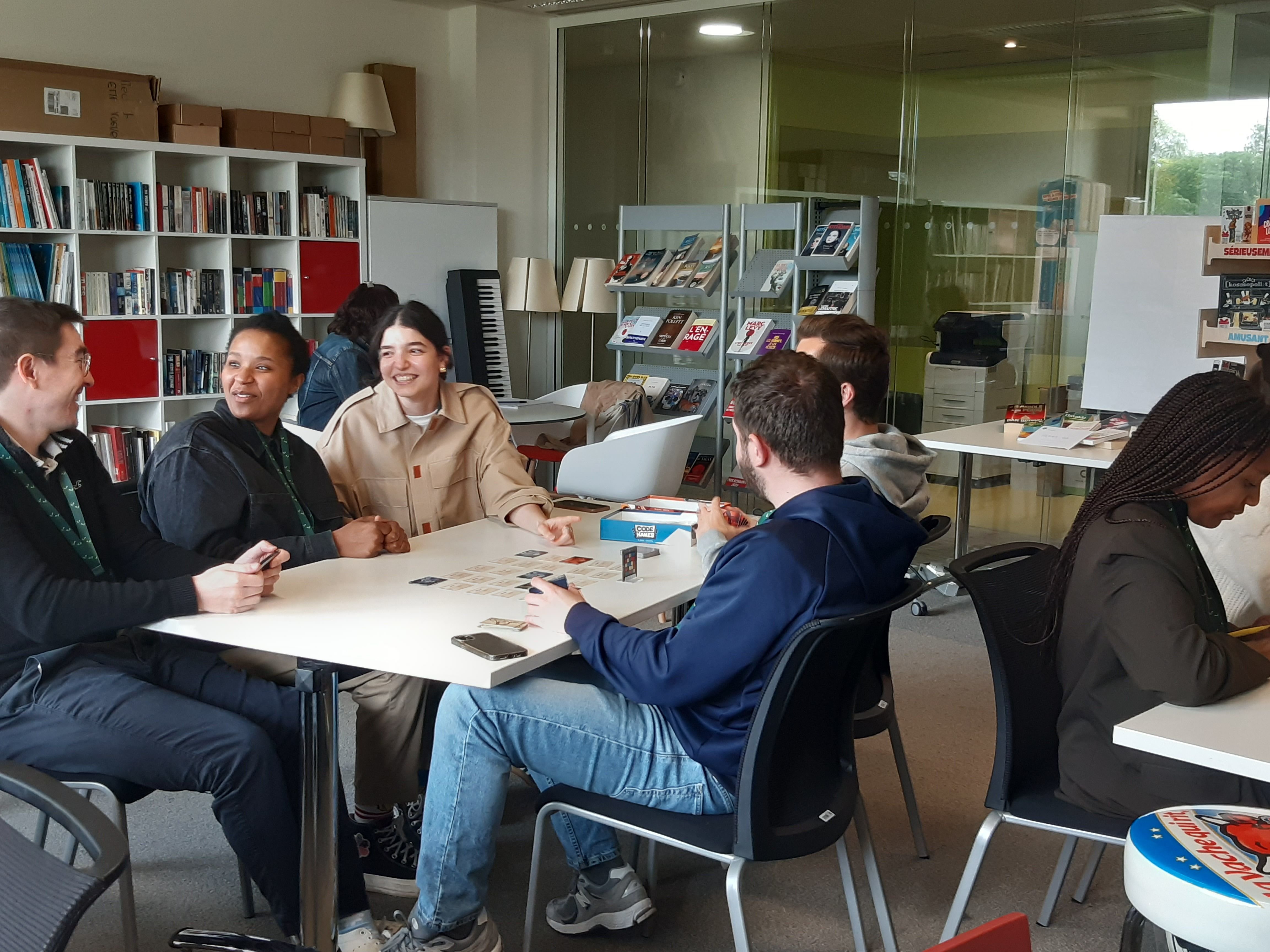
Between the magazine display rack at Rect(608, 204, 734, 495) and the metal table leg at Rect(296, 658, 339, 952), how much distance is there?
14.4 ft

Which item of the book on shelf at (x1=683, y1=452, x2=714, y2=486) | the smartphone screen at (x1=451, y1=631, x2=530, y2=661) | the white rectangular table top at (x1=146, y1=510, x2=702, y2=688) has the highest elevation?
the smartphone screen at (x1=451, y1=631, x2=530, y2=661)

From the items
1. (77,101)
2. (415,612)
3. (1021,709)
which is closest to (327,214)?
(77,101)

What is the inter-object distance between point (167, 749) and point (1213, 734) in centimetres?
179

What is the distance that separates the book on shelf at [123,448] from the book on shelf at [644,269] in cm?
280

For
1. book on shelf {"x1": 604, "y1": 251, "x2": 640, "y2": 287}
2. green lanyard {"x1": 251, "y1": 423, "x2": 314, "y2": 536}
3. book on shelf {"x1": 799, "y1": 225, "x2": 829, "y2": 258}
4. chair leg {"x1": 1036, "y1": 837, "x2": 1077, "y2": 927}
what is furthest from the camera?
book on shelf {"x1": 604, "y1": 251, "x2": 640, "y2": 287}

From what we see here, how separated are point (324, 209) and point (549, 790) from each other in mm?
5300

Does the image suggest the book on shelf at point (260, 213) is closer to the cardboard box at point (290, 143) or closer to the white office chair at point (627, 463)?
the cardboard box at point (290, 143)

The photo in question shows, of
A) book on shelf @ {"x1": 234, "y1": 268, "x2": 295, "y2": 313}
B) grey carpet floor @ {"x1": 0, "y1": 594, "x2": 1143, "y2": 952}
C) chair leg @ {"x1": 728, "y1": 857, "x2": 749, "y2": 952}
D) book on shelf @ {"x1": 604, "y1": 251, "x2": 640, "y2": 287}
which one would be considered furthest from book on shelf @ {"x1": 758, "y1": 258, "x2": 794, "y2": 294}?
chair leg @ {"x1": 728, "y1": 857, "x2": 749, "y2": 952}

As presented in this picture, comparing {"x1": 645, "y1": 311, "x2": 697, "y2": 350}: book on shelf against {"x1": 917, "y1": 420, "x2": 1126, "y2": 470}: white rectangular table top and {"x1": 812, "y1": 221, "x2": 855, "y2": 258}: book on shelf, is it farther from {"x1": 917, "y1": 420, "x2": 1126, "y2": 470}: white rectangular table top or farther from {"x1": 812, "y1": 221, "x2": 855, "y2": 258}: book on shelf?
{"x1": 917, "y1": 420, "x2": 1126, "y2": 470}: white rectangular table top

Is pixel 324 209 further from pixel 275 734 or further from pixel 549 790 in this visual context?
pixel 549 790

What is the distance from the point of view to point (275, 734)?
252cm

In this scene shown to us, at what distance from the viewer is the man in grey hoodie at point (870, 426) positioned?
315cm

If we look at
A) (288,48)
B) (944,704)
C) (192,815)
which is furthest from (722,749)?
(288,48)

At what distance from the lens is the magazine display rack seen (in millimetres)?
6832
